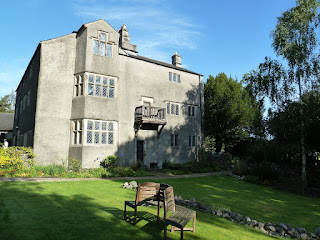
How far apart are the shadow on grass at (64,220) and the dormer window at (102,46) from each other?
14505 millimetres

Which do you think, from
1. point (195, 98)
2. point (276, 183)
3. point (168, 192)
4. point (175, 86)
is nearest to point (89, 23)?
point (175, 86)

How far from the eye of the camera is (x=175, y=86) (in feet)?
88.1

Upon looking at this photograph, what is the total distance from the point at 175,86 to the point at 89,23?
37.6ft

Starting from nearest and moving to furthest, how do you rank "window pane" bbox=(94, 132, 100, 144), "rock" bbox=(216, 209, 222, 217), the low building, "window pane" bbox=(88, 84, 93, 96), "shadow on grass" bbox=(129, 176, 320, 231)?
"rock" bbox=(216, 209, 222, 217) → "shadow on grass" bbox=(129, 176, 320, 231) → "window pane" bbox=(94, 132, 100, 144) → "window pane" bbox=(88, 84, 93, 96) → the low building

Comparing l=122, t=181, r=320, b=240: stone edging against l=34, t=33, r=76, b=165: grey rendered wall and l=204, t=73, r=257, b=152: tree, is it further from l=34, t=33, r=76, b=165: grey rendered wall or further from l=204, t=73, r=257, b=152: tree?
l=204, t=73, r=257, b=152: tree

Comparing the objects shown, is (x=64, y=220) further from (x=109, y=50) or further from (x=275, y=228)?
(x=109, y=50)

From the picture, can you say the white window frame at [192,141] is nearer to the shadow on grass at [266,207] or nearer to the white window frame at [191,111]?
the white window frame at [191,111]

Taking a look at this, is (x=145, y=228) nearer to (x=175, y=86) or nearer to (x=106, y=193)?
(x=106, y=193)

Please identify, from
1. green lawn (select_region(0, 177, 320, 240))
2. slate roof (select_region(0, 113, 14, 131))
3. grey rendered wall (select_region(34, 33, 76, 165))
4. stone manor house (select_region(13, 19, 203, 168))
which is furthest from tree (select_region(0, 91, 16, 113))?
green lawn (select_region(0, 177, 320, 240))

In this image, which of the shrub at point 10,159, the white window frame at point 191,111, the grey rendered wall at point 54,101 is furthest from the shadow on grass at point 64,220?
the white window frame at point 191,111

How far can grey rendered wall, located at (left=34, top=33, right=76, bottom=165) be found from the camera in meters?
18.8

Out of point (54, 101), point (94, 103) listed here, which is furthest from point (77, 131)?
point (54, 101)

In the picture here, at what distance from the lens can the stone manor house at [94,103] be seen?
19219 mm

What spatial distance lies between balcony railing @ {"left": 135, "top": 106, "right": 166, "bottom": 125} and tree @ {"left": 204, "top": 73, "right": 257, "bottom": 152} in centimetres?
1103
